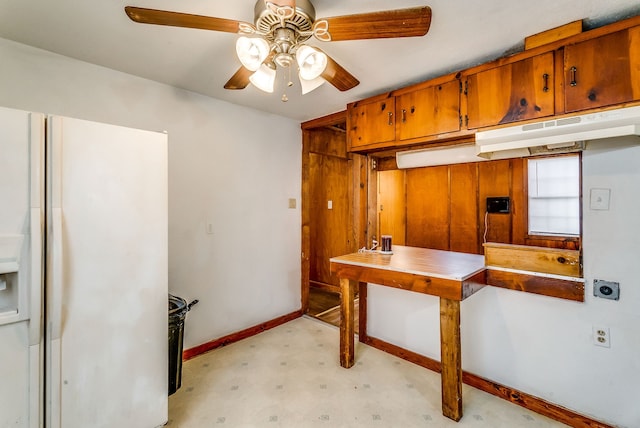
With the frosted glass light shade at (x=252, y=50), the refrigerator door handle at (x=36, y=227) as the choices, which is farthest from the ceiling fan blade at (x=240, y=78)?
the refrigerator door handle at (x=36, y=227)

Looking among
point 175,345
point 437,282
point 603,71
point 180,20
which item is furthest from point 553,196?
point 175,345

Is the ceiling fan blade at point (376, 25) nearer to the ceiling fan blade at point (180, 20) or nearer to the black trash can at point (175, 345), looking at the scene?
the ceiling fan blade at point (180, 20)

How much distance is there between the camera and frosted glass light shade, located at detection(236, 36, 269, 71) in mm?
1365

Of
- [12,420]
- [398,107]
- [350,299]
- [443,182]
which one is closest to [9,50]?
[12,420]

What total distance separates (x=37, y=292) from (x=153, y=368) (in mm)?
713

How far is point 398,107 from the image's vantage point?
8.12 ft

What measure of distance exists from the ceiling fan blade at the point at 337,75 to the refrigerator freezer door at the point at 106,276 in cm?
103

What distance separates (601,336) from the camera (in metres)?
1.76

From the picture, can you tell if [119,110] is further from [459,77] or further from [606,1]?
[606,1]

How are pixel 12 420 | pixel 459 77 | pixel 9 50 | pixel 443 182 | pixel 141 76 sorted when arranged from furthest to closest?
pixel 443 182 → pixel 141 76 → pixel 459 77 → pixel 9 50 → pixel 12 420

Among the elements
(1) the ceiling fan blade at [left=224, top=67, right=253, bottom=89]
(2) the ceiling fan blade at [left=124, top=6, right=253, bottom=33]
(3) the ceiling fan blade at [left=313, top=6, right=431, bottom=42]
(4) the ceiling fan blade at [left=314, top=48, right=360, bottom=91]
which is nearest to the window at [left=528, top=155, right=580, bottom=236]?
(4) the ceiling fan blade at [left=314, top=48, right=360, bottom=91]

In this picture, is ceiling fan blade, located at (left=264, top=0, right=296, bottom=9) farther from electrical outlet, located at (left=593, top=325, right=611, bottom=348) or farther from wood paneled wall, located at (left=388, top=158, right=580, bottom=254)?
wood paneled wall, located at (left=388, top=158, right=580, bottom=254)

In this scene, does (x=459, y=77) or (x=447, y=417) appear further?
(x=459, y=77)

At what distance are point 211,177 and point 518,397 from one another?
3.00m
